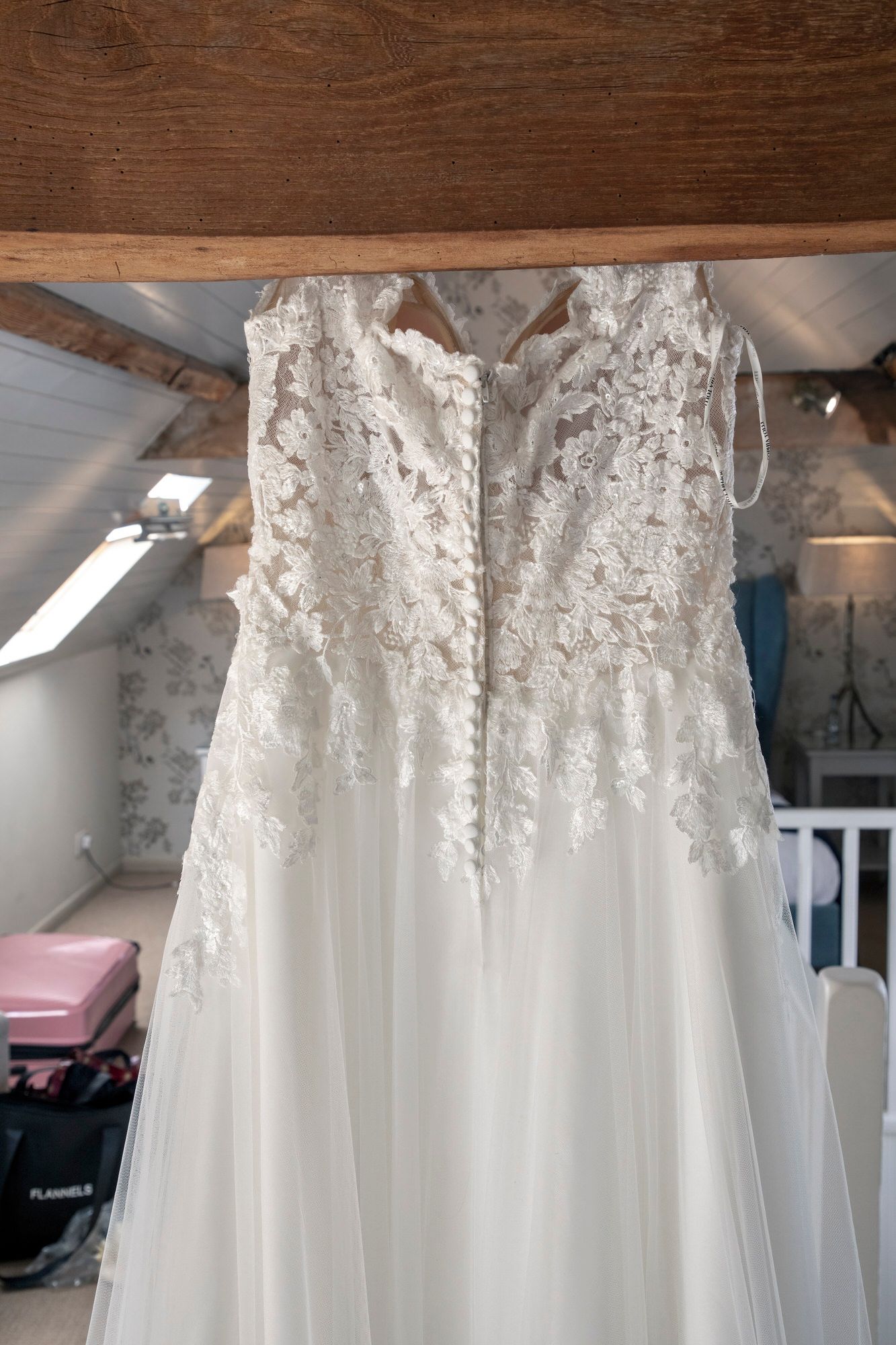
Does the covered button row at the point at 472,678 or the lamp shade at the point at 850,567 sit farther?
the lamp shade at the point at 850,567

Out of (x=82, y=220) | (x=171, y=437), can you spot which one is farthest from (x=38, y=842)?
(x=82, y=220)

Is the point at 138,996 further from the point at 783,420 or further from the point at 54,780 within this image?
the point at 783,420

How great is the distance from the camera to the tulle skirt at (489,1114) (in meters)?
1.03

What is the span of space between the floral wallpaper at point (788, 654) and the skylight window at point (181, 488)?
38.9 inches

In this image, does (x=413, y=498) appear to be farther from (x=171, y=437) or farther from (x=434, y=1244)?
(x=171, y=437)

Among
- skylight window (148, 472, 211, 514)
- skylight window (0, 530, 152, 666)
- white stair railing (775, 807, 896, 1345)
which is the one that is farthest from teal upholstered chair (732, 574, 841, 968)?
skylight window (0, 530, 152, 666)

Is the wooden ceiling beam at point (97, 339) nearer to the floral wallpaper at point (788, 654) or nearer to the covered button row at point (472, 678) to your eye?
the covered button row at point (472, 678)

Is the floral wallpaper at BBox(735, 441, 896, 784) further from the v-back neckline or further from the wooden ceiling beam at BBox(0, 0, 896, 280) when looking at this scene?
the wooden ceiling beam at BBox(0, 0, 896, 280)

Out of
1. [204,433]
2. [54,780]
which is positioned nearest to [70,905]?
[54,780]

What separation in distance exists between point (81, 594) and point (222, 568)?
686 mm

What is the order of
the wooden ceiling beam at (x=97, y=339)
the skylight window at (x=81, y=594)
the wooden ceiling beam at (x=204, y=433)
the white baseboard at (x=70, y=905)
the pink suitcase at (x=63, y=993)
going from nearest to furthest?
the wooden ceiling beam at (x=97, y=339), the wooden ceiling beam at (x=204, y=433), the pink suitcase at (x=63, y=993), the skylight window at (x=81, y=594), the white baseboard at (x=70, y=905)

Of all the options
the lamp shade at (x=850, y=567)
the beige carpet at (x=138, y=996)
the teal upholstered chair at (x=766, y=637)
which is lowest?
the beige carpet at (x=138, y=996)

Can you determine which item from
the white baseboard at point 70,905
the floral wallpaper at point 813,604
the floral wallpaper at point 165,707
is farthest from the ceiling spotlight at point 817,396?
the white baseboard at point 70,905

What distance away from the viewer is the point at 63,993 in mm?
3293
